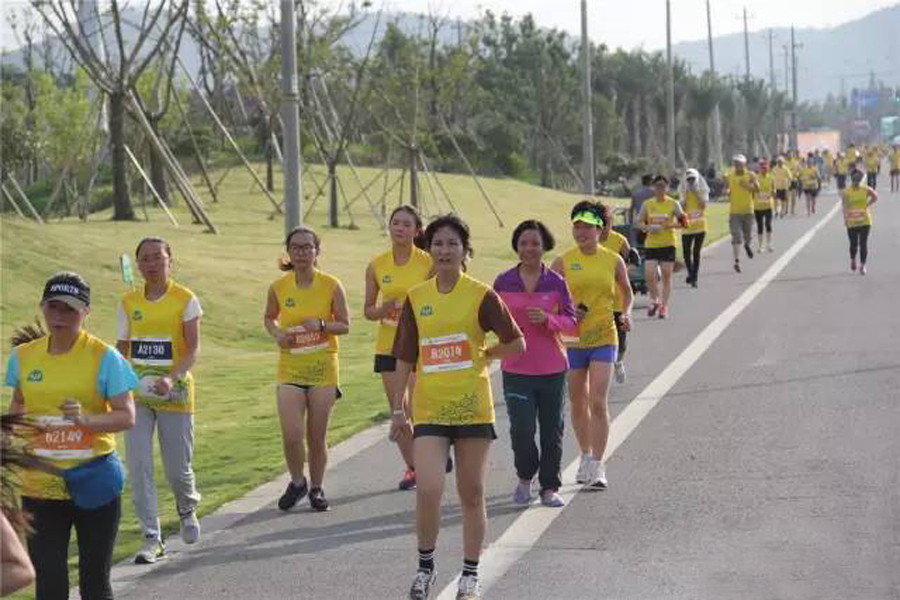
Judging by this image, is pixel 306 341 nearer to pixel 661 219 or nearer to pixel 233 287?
pixel 661 219

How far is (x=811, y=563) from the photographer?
8797 millimetres

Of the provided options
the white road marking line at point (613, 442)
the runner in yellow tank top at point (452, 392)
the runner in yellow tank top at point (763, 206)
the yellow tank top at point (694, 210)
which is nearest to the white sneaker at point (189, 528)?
the white road marking line at point (613, 442)

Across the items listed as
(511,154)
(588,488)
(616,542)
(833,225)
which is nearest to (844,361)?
(588,488)

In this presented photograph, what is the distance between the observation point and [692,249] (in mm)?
27375

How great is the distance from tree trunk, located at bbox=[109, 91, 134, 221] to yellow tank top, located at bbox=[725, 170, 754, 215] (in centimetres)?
1177

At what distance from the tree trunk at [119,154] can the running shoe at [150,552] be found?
87.8 feet

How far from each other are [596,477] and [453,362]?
3.09 metres

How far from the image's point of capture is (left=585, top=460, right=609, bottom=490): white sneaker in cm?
1109

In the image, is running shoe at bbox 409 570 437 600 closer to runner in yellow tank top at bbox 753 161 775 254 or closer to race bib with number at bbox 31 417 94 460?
race bib with number at bbox 31 417 94 460

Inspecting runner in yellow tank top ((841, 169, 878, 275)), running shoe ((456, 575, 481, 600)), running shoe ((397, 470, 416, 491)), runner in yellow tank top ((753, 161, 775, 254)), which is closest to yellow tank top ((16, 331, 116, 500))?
running shoe ((456, 575, 481, 600))

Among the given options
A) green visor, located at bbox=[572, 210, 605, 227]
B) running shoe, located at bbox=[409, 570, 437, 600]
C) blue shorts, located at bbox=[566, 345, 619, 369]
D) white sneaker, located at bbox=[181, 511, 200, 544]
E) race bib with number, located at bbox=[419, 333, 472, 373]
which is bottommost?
white sneaker, located at bbox=[181, 511, 200, 544]

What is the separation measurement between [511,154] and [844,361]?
57.4m

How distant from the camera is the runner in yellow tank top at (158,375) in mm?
9531

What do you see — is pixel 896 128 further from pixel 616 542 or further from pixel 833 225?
pixel 616 542
